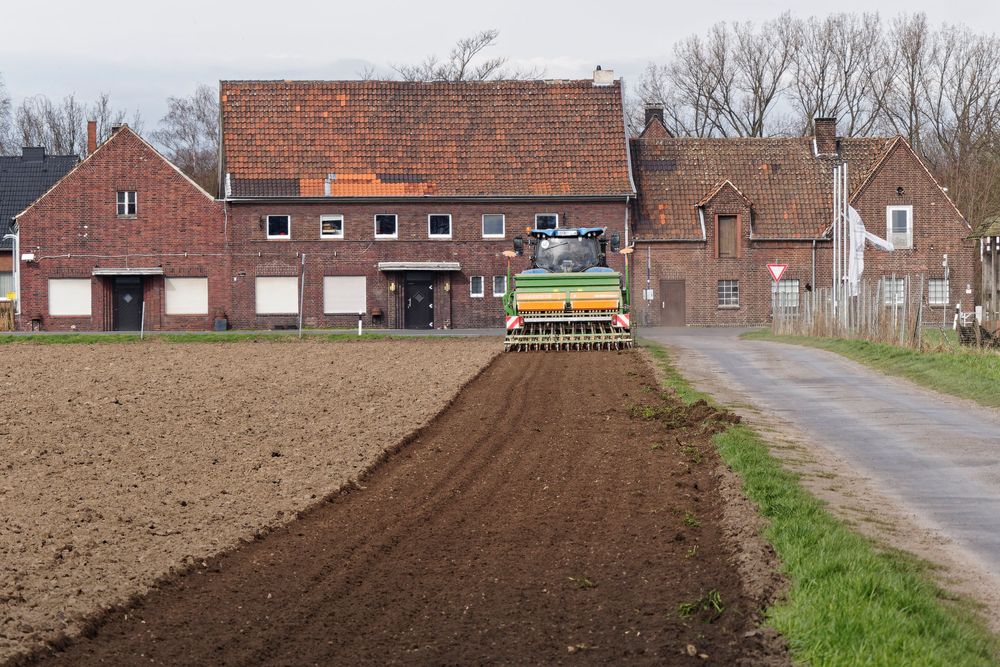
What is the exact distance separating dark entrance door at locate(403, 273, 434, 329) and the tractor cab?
16938 mm

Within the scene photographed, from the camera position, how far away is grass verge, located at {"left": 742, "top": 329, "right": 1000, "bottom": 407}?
1925 centimetres

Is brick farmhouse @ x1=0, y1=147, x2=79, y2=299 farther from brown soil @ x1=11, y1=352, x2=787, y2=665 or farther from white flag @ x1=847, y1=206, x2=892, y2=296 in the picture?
brown soil @ x1=11, y1=352, x2=787, y2=665

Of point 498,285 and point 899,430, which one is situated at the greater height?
point 498,285

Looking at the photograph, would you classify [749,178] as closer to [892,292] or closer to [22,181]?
[892,292]

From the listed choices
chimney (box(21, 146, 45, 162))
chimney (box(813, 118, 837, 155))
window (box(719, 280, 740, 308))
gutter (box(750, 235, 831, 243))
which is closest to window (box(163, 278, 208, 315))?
chimney (box(21, 146, 45, 162))

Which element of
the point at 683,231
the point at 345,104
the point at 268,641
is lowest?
the point at 268,641

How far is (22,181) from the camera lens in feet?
208

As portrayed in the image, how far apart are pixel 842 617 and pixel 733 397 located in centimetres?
1288

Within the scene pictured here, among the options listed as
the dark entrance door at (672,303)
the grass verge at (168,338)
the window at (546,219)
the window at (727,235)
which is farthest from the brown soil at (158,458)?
the window at (727,235)

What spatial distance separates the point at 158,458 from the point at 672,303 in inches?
1658

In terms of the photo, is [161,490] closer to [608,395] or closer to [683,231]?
[608,395]

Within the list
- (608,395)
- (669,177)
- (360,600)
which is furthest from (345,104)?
(360,600)

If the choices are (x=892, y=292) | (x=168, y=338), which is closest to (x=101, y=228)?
(x=168, y=338)

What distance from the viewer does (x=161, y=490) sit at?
35.9 feet
